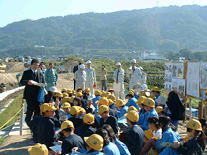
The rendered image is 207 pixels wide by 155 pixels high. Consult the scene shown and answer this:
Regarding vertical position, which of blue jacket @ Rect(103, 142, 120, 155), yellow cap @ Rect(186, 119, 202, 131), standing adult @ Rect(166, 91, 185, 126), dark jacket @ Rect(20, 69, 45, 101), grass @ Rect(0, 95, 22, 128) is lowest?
grass @ Rect(0, 95, 22, 128)

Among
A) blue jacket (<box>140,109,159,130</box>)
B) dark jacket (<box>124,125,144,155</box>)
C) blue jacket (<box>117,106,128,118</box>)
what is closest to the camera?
dark jacket (<box>124,125,144,155</box>)

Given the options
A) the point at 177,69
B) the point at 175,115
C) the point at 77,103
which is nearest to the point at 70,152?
the point at 77,103

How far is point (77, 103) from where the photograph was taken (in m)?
8.09

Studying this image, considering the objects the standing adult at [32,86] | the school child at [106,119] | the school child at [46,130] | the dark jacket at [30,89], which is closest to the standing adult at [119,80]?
the standing adult at [32,86]

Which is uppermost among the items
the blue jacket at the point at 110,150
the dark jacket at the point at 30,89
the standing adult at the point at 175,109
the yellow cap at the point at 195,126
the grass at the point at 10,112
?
the dark jacket at the point at 30,89

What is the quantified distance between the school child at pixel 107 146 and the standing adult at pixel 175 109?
13.2ft

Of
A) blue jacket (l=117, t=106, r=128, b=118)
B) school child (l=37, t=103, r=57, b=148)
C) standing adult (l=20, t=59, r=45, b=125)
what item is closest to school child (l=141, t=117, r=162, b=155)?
school child (l=37, t=103, r=57, b=148)

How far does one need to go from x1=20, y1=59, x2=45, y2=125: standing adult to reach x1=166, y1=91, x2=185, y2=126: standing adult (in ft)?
11.0

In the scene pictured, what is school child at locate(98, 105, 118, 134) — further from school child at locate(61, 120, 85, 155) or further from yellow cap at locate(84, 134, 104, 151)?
yellow cap at locate(84, 134, 104, 151)

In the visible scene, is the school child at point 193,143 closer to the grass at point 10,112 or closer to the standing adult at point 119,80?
the standing adult at point 119,80

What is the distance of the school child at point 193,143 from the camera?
4.82 metres

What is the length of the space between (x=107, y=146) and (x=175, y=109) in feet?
13.9

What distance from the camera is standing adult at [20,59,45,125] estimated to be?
7.81 metres

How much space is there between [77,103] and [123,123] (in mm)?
1524
